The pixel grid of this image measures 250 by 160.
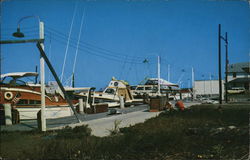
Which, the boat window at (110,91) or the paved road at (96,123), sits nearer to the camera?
the paved road at (96,123)

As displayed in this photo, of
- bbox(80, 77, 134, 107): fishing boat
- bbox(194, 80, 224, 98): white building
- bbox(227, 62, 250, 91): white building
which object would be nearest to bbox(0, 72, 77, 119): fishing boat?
bbox(80, 77, 134, 107): fishing boat

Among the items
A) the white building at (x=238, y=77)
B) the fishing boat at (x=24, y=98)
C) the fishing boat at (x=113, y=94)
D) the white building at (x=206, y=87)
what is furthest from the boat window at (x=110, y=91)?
the white building at (x=238, y=77)

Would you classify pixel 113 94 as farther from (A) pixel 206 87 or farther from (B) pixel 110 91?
(A) pixel 206 87

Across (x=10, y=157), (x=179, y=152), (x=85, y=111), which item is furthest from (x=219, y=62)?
(x=10, y=157)

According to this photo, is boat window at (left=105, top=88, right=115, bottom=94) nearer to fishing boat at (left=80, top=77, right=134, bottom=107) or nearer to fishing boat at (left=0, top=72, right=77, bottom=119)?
fishing boat at (left=80, top=77, right=134, bottom=107)

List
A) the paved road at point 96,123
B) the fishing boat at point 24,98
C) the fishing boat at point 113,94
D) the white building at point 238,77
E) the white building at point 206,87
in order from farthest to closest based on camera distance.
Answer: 1. the white building at point 238,77
2. the white building at point 206,87
3. the fishing boat at point 113,94
4. the fishing boat at point 24,98
5. the paved road at point 96,123

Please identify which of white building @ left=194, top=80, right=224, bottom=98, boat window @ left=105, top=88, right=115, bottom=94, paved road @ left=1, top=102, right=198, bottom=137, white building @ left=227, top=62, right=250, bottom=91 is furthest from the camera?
white building @ left=227, top=62, right=250, bottom=91

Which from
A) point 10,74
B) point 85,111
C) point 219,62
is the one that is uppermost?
point 219,62

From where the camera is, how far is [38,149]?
7.22 metres

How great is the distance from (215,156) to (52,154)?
4.40 m

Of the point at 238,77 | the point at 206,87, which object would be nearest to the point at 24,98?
the point at 206,87

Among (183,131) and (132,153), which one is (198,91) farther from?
(132,153)

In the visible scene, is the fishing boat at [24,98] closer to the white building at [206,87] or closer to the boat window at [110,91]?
the boat window at [110,91]

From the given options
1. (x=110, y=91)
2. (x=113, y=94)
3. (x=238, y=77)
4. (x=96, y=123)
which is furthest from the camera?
(x=238, y=77)
